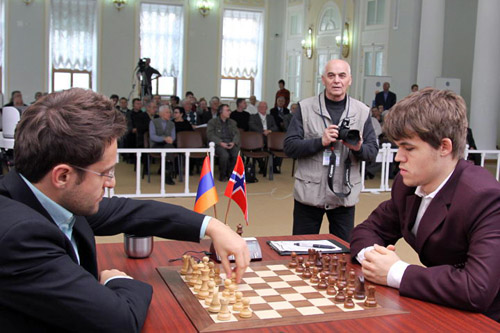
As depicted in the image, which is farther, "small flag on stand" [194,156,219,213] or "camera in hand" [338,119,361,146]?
"camera in hand" [338,119,361,146]

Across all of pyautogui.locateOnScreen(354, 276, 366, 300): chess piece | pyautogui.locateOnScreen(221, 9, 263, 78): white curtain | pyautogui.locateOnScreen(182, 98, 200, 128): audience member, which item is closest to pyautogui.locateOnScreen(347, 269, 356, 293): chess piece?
pyautogui.locateOnScreen(354, 276, 366, 300): chess piece

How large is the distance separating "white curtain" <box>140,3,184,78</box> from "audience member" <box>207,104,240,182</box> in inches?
312

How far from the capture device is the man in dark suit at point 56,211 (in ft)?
3.96

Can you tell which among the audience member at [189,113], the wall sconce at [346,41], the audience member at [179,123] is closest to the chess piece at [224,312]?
the audience member at [179,123]

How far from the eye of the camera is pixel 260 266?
202cm

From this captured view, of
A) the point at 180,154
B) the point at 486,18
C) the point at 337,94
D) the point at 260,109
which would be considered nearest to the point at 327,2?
the point at 486,18

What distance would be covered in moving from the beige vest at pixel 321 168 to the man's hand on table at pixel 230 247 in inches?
64.9

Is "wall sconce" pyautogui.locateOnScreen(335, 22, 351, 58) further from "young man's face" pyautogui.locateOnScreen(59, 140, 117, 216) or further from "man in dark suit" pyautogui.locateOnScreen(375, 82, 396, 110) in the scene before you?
"young man's face" pyautogui.locateOnScreen(59, 140, 117, 216)

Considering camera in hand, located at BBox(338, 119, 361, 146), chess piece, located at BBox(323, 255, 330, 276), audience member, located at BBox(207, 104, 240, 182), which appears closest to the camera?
chess piece, located at BBox(323, 255, 330, 276)

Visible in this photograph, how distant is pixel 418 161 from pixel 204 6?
15.4 meters

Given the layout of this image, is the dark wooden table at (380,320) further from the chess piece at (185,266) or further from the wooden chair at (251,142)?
the wooden chair at (251,142)

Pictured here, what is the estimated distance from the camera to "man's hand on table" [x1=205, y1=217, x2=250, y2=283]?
1.74 meters

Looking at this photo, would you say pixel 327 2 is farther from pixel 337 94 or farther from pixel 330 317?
pixel 330 317

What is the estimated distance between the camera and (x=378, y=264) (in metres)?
1.87
